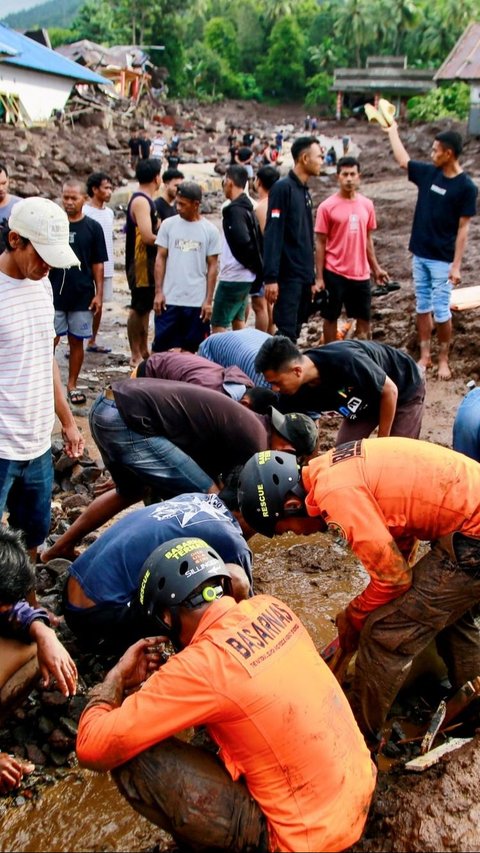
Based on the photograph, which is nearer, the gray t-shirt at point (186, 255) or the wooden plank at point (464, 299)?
the gray t-shirt at point (186, 255)

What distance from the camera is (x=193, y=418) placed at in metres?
4.02

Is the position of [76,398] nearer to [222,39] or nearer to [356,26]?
[356,26]

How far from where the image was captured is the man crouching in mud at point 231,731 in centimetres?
226

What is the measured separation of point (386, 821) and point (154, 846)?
0.91 metres

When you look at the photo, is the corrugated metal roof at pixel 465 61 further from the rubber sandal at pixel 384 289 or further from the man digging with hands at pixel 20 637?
the man digging with hands at pixel 20 637

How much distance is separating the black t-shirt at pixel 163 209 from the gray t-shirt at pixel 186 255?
976mm

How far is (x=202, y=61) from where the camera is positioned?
62000mm

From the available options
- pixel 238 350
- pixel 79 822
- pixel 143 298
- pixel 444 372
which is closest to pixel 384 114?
pixel 444 372

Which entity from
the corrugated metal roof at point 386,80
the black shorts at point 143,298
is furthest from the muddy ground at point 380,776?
the corrugated metal roof at point 386,80

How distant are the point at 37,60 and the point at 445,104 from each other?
74.2 feet

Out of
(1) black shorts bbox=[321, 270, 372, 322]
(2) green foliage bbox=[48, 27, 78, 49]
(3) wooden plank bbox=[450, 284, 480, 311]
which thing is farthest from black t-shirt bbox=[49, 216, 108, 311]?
(2) green foliage bbox=[48, 27, 78, 49]

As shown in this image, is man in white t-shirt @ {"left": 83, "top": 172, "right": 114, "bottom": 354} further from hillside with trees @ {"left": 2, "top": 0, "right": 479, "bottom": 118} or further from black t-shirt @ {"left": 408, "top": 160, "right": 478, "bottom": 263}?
hillside with trees @ {"left": 2, "top": 0, "right": 479, "bottom": 118}

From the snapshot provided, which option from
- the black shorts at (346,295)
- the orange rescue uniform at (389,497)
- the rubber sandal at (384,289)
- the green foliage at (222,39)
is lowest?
the rubber sandal at (384,289)

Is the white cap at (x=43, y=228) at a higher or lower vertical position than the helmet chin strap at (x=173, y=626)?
higher
